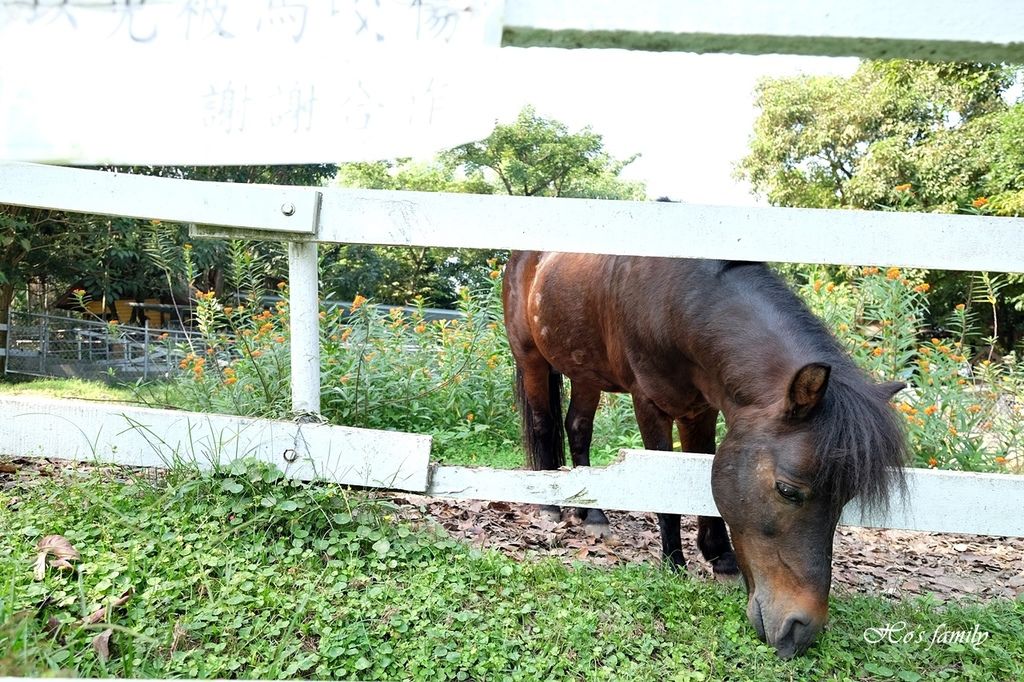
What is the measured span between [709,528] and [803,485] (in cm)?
108

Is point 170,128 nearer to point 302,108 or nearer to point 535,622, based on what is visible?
point 302,108

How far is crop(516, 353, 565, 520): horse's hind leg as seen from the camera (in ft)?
15.8

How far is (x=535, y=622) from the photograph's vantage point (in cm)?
244

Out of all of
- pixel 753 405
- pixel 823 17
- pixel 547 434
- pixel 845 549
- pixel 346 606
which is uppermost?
pixel 823 17

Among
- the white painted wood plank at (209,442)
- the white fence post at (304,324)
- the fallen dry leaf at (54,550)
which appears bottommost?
the fallen dry leaf at (54,550)

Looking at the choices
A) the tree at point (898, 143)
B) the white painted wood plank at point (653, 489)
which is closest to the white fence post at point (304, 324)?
the white painted wood plank at point (653, 489)

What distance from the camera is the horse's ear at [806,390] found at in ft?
7.46

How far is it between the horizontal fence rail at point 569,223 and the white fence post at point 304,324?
0.09 m

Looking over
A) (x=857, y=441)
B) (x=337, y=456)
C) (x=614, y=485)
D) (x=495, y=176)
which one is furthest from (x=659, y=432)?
(x=495, y=176)

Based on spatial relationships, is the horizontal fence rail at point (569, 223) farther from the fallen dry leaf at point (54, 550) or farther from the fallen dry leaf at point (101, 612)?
the fallen dry leaf at point (101, 612)

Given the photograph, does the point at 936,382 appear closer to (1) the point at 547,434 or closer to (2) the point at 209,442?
(1) the point at 547,434

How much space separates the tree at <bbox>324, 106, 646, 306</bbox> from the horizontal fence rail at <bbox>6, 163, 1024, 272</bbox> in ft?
68.3

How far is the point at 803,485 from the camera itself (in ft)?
7.66

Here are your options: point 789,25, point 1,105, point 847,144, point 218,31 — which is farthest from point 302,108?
point 847,144
